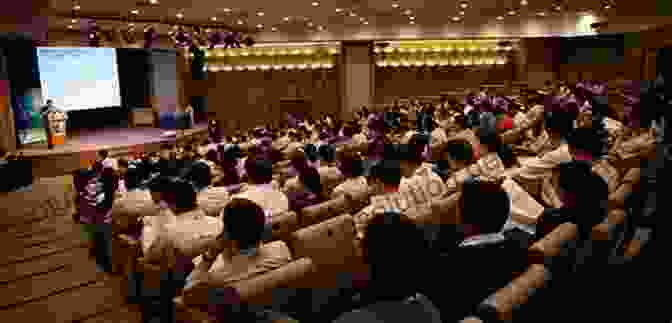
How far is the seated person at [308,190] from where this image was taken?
4109 mm

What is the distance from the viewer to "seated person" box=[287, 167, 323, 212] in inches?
162

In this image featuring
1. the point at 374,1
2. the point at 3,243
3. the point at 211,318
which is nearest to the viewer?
the point at 211,318

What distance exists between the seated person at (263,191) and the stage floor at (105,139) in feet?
31.7

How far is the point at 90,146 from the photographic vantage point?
12.6 m

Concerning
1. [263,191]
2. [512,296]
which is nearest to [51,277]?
[263,191]

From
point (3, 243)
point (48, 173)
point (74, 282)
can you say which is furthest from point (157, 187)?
point (48, 173)

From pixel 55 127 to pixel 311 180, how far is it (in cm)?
1135

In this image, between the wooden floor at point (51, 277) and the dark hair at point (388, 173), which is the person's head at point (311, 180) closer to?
the dark hair at point (388, 173)

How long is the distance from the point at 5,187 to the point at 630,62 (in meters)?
20.5

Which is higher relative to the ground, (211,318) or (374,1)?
(374,1)

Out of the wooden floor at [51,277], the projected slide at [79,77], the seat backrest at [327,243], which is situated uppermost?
the projected slide at [79,77]

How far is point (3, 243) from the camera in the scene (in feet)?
19.3

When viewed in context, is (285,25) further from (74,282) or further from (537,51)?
(74,282)

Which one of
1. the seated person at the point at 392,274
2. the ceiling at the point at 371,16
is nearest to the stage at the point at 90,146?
the ceiling at the point at 371,16
